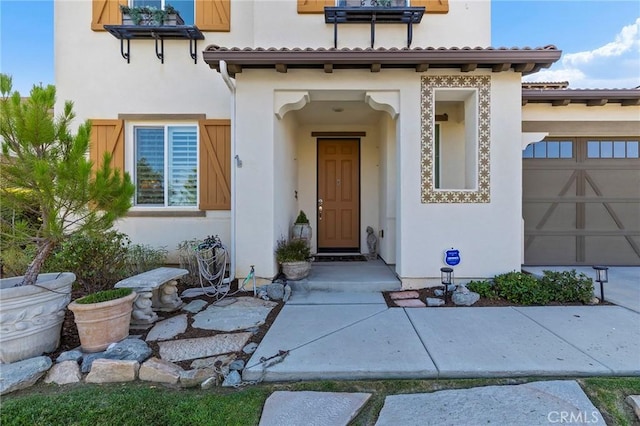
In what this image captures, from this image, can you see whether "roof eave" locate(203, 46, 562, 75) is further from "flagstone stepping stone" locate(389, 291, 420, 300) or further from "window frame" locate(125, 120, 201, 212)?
"flagstone stepping stone" locate(389, 291, 420, 300)

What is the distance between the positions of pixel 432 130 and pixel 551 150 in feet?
9.55

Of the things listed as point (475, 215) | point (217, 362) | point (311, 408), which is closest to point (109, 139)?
point (217, 362)

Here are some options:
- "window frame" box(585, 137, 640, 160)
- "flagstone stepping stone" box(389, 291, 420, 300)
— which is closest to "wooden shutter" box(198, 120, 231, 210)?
"flagstone stepping stone" box(389, 291, 420, 300)

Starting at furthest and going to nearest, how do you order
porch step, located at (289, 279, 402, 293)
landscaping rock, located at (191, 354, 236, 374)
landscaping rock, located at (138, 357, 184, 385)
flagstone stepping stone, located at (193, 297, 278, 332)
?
porch step, located at (289, 279, 402, 293) → flagstone stepping stone, located at (193, 297, 278, 332) → landscaping rock, located at (191, 354, 236, 374) → landscaping rock, located at (138, 357, 184, 385)

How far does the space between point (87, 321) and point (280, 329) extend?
182cm

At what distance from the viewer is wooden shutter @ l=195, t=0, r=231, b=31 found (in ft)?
18.0

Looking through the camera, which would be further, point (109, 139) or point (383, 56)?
point (109, 139)

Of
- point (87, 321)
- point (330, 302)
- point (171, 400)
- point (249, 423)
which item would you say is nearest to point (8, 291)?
point (87, 321)

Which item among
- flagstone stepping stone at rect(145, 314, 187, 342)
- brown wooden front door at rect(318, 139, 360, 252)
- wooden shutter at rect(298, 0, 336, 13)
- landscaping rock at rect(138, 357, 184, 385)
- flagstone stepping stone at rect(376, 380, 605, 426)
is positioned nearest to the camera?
flagstone stepping stone at rect(376, 380, 605, 426)

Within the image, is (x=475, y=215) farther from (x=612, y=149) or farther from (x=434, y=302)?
(x=612, y=149)

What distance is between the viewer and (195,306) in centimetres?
399

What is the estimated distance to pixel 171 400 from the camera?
7.22 ft

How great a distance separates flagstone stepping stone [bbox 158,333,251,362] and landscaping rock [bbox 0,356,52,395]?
0.88 meters

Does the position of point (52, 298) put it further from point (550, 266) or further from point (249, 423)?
point (550, 266)
